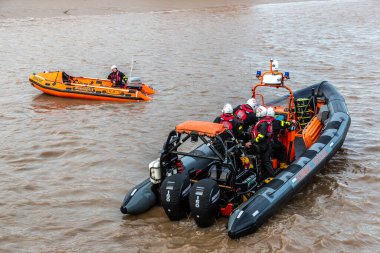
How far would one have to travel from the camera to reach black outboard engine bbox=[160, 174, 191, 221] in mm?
6453

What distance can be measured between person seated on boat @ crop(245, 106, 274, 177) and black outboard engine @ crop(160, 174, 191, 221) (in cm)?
137

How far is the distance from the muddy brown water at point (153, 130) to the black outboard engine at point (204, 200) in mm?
316

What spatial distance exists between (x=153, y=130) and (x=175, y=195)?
17.1ft

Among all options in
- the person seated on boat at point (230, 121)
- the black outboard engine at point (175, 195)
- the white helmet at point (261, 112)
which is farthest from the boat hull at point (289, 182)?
the person seated on boat at point (230, 121)

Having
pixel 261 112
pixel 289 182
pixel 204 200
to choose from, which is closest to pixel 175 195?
pixel 204 200

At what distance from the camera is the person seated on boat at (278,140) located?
7668 millimetres

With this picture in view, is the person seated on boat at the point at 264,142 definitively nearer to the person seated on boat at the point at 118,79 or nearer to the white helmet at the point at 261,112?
the white helmet at the point at 261,112

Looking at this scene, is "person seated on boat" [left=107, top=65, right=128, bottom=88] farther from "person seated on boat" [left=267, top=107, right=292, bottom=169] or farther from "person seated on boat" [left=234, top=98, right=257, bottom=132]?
"person seated on boat" [left=267, top=107, right=292, bottom=169]

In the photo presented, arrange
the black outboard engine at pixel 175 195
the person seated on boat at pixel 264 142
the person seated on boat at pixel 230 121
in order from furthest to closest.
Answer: the person seated on boat at pixel 230 121
the person seated on boat at pixel 264 142
the black outboard engine at pixel 175 195

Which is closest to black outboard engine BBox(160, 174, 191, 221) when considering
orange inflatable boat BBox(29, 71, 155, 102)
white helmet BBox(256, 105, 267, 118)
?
white helmet BBox(256, 105, 267, 118)

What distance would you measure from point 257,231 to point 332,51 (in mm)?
14988

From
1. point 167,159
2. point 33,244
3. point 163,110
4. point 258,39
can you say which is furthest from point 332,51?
point 33,244

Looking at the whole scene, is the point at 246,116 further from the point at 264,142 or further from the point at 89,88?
the point at 89,88

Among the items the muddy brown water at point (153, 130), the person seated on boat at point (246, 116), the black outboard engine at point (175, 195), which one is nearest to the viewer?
the black outboard engine at point (175, 195)
